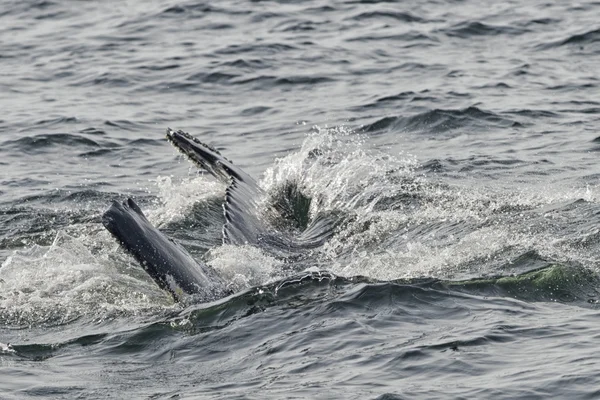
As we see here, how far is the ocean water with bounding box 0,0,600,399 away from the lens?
27.8 ft

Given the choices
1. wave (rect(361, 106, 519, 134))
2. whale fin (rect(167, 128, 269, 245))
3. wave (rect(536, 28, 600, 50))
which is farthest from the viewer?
wave (rect(536, 28, 600, 50))

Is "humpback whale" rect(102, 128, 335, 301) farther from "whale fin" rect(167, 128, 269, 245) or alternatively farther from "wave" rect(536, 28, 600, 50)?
"wave" rect(536, 28, 600, 50)

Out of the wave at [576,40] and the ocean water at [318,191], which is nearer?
the ocean water at [318,191]

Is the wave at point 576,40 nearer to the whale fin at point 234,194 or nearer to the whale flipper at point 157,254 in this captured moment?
the whale fin at point 234,194

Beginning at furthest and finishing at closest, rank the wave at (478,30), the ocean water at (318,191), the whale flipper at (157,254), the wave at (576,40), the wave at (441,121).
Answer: the wave at (478,30)
the wave at (576,40)
the wave at (441,121)
the whale flipper at (157,254)
the ocean water at (318,191)

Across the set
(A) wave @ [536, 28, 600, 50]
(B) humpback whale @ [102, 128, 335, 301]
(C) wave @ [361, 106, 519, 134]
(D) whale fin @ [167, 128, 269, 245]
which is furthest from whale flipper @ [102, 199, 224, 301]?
(A) wave @ [536, 28, 600, 50]

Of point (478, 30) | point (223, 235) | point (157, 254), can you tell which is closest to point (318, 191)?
point (223, 235)

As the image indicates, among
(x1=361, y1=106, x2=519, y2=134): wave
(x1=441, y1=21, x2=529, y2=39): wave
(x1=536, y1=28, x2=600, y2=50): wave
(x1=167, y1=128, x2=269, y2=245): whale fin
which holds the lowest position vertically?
(x1=361, y1=106, x2=519, y2=134): wave

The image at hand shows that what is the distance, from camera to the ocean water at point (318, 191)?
27.8 ft

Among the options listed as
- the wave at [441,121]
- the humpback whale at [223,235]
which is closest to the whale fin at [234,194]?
the humpback whale at [223,235]

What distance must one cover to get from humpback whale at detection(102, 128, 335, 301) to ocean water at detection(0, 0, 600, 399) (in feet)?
0.65

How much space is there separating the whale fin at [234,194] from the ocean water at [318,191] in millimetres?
327

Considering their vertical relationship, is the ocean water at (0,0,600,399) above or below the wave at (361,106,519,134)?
above

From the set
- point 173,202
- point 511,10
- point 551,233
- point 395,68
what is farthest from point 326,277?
point 511,10
